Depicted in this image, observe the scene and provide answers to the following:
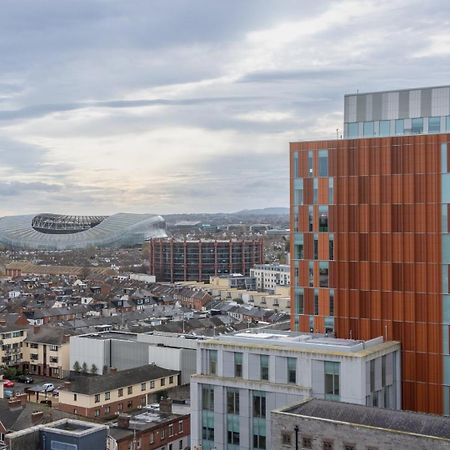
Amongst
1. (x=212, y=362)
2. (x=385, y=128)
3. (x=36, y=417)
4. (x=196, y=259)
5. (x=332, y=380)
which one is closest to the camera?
(x=332, y=380)

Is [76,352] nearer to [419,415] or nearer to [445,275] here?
[445,275]

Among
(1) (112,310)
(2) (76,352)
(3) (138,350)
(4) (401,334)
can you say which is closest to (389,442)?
(4) (401,334)

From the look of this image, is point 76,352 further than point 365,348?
Yes

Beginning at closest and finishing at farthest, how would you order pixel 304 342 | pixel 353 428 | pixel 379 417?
pixel 353 428 → pixel 379 417 → pixel 304 342

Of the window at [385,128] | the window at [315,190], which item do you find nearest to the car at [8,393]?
the window at [315,190]

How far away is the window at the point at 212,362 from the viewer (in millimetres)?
48375

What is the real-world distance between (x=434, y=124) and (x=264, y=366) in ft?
65.2

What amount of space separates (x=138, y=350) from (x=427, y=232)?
3546cm

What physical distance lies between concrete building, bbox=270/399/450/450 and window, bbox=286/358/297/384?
6.46 m

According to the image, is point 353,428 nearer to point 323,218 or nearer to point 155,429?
point 323,218

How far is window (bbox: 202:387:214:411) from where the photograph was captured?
157 feet

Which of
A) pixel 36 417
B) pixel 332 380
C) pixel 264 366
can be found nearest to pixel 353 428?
pixel 332 380

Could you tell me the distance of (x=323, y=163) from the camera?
1998 inches

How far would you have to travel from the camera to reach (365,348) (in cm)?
4575
